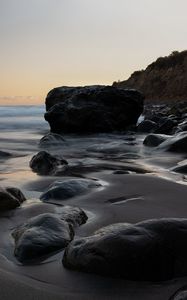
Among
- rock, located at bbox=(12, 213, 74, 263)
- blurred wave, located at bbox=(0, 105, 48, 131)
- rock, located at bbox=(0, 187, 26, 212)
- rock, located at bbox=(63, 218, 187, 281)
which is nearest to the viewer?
rock, located at bbox=(63, 218, 187, 281)

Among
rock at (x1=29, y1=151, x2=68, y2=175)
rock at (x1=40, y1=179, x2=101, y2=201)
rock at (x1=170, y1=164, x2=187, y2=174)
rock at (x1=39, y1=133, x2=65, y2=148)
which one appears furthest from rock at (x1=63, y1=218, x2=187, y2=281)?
rock at (x1=39, y1=133, x2=65, y2=148)

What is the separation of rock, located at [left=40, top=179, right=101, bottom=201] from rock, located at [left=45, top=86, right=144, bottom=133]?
7709mm

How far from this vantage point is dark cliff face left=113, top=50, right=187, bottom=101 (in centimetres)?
3466

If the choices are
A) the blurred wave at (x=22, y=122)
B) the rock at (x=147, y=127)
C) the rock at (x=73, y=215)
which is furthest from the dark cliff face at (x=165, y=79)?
the rock at (x=73, y=215)

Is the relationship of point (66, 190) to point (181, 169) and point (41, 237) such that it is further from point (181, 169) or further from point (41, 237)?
point (181, 169)

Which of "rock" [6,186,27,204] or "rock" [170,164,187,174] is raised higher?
"rock" [6,186,27,204]

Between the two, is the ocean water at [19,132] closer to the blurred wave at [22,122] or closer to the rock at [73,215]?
the blurred wave at [22,122]

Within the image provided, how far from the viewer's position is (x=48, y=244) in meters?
2.28

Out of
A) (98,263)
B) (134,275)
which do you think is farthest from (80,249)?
(134,275)

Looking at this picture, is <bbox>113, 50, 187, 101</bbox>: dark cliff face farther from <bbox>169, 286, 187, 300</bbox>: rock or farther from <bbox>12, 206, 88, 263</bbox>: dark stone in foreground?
<bbox>169, 286, 187, 300</bbox>: rock

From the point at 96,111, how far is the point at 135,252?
9677 mm

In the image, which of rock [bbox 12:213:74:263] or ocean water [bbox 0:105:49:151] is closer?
rock [bbox 12:213:74:263]

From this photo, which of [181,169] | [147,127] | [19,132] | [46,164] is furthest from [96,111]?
[181,169]

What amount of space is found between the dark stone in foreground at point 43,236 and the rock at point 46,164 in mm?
2150
